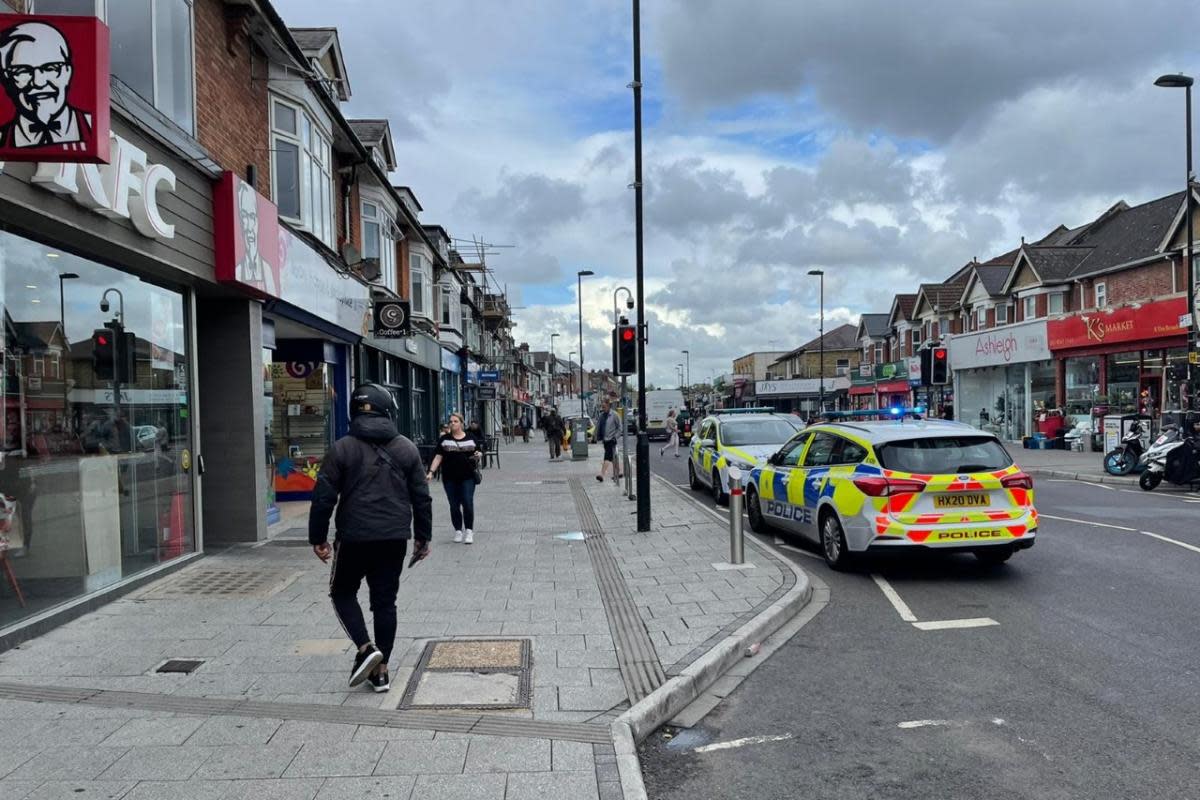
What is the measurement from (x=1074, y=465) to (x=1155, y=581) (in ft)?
53.1

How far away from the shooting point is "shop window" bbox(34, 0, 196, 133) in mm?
7418

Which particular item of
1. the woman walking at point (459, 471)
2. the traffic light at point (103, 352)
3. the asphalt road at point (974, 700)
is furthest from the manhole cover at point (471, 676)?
the woman walking at point (459, 471)

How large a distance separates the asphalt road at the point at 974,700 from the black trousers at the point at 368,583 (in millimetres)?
1639

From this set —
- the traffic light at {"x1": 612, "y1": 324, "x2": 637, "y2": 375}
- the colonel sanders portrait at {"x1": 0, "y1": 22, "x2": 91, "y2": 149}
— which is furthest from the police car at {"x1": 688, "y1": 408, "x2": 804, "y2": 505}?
the colonel sanders portrait at {"x1": 0, "y1": 22, "x2": 91, "y2": 149}

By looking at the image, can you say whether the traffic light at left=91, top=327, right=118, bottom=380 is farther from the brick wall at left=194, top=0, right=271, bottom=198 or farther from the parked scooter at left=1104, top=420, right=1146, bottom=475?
the parked scooter at left=1104, top=420, right=1146, bottom=475

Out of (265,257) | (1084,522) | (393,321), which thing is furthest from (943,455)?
(393,321)

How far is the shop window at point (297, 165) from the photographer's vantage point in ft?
40.3

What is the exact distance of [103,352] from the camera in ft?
24.7

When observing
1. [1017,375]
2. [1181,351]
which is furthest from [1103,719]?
[1017,375]

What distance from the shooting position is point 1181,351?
26094 mm

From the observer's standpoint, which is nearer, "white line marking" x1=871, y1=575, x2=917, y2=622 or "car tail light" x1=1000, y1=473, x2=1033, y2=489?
"white line marking" x1=871, y1=575, x2=917, y2=622

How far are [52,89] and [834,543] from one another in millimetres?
7306

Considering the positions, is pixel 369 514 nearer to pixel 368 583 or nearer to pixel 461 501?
pixel 368 583

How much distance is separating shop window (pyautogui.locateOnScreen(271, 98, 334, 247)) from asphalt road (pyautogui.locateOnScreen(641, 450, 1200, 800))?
938cm
